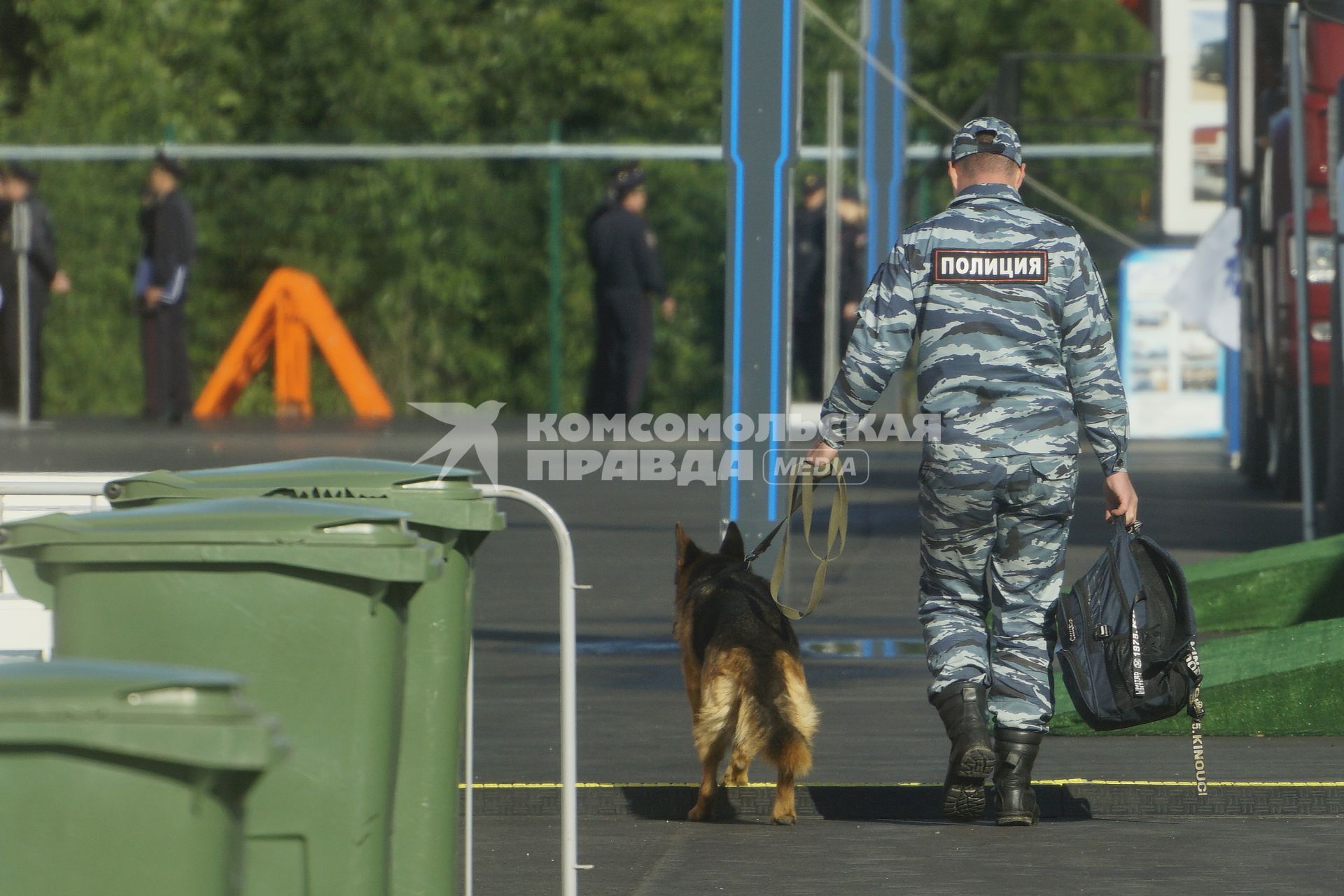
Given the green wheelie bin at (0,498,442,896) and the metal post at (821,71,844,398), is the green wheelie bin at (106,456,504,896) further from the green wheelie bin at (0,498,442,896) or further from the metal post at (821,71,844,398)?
the metal post at (821,71,844,398)

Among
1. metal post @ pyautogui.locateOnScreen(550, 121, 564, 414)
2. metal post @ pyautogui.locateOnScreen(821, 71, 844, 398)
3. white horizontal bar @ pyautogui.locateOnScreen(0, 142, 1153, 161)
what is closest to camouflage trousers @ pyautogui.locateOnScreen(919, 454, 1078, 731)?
metal post @ pyautogui.locateOnScreen(821, 71, 844, 398)

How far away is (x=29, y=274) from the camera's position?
69.8 ft

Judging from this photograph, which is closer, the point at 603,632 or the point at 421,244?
the point at 603,632

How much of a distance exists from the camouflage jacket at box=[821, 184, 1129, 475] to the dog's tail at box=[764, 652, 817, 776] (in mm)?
636

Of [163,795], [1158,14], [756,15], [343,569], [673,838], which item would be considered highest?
[1158,14]

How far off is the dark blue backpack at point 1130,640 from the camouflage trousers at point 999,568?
0.30ft

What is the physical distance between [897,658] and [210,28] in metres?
21.7

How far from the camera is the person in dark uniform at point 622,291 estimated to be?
69.7 ft

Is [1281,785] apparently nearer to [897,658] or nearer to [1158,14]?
[897,658]

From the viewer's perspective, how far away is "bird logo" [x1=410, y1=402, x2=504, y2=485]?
58.3 feet

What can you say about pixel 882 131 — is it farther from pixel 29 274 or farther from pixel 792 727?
pixel 792 727

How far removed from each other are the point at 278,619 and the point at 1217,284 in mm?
13821

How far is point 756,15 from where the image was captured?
9234 millimetres

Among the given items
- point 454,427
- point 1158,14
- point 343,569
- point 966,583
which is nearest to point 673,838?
point 966,583
